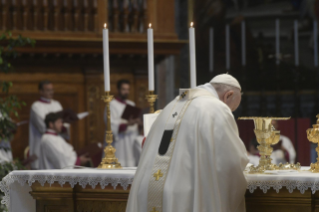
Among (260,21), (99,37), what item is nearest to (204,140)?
(99,37)

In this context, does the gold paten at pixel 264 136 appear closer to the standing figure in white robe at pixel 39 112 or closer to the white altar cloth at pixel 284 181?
the white altar cloth at pixel 284 181

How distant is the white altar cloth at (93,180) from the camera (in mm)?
3750

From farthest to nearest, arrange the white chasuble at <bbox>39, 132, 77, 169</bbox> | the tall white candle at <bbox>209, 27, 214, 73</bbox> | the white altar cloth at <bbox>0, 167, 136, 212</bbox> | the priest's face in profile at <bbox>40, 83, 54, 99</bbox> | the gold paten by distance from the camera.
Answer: the tall white candle at <bbox>209, 27, 214, 73</bbox> → the priest's face in profile at <bbox>40, 83, 54, 99</bbox> → the white chasuble at <bbox>39, 132, 77, 169</bbox> → the white altar cloth at <bbox>0, 167, 136, 212</bbox> → the gold paten

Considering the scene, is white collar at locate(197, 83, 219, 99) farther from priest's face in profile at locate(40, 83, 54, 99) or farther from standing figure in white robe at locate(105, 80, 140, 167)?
priest's face in profile at locate(40, 83, 54, 99)

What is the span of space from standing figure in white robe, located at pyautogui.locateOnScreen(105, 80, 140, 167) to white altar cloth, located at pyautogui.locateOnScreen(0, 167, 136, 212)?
13.4ft

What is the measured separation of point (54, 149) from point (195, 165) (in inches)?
165

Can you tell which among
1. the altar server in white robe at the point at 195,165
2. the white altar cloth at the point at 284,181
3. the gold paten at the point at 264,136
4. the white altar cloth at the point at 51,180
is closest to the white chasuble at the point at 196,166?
the altar server in white robe at the point at 195,165

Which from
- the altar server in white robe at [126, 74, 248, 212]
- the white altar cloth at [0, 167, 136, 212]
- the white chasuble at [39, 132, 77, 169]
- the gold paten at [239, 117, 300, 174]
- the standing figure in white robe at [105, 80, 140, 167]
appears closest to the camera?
the altar server in white robe at [126, 74, 248, 212]

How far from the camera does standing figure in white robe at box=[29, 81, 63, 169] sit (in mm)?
8500

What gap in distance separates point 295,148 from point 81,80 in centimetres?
352

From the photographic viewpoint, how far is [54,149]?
7566mm

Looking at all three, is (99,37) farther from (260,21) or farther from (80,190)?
(80,190)

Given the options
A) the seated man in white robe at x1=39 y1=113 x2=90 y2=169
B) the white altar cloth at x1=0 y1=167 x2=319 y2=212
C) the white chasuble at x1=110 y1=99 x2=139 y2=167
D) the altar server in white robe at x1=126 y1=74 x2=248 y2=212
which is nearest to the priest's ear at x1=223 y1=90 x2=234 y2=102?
the altar server in white robe at x1=126 y1=74 x2=248 y2=212

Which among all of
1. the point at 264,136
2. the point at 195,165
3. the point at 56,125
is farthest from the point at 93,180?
the point at 56,125
